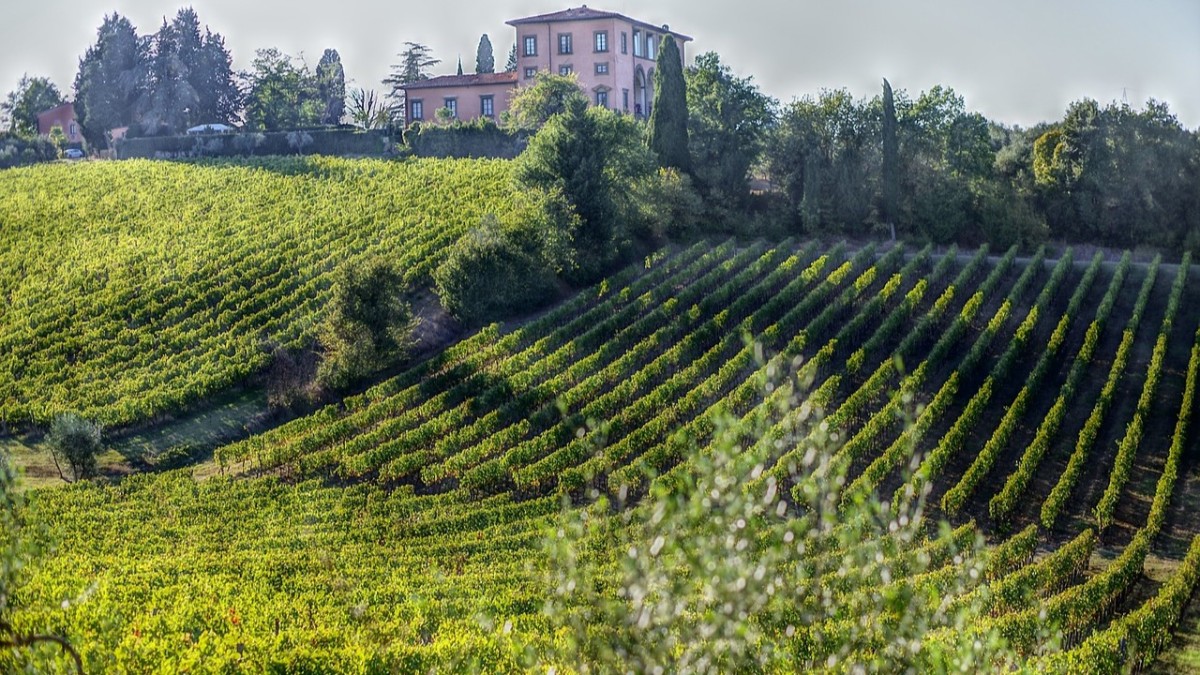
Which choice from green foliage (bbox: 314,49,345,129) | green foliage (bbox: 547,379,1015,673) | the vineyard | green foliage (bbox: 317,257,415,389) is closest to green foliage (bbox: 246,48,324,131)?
green foliage (bbox: 314,49,345,129)

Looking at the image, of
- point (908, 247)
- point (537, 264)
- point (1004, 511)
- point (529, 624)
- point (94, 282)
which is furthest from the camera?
point (908, 247)

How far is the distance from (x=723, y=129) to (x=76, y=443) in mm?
31479

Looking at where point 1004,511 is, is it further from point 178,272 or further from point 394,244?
point 178,272

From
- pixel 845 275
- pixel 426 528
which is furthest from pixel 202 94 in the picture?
pixel 426 528

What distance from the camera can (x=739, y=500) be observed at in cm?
972

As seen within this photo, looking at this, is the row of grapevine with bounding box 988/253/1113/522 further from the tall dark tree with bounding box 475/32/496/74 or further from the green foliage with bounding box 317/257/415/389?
the tall dark tree with bounding box 475/32/496/74

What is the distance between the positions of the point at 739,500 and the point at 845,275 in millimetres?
33349

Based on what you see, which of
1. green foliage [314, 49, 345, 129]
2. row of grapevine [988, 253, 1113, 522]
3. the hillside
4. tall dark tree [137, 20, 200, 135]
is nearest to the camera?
row of grapevine [988, 253, 1113, 522]

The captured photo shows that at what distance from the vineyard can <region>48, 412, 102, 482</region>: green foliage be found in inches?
55.3

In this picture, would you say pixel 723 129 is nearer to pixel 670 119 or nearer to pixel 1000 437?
pixel 670 119

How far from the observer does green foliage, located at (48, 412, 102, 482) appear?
2997 cm

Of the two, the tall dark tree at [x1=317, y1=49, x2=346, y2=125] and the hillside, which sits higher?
the tall dark tree at [x1=317, y1=49, x2=346, y2=125]

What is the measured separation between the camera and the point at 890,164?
50.5 meters

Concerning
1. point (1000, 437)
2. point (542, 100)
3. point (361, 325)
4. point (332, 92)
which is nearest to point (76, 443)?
point (361, 325)
